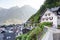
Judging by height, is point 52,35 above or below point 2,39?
above

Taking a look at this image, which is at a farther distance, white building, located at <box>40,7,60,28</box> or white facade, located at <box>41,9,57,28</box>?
white facade, located at <box>41,9,57,28</box>

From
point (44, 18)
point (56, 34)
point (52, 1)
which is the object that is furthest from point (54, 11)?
point (56, 34)

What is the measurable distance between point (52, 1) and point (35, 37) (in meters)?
17.7

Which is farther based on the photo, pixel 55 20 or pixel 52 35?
pixel 55 20

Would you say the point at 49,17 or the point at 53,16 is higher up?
the point at 53,16

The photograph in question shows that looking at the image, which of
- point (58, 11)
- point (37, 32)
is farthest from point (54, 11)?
point (37, 32)

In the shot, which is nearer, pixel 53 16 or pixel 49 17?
pixel 53 16

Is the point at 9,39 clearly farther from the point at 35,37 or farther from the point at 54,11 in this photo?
the point at 35,37

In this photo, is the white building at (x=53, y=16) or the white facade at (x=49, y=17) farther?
the white facade at (x=49, y=17)

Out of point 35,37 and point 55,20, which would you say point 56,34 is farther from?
point 55,20

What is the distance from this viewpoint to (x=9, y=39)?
32500mm

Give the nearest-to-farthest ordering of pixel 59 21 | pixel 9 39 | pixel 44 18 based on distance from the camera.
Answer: pixel 59 21
pixel 44 18
pixel 9 39

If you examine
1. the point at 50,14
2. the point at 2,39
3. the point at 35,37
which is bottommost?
the point at 2,39

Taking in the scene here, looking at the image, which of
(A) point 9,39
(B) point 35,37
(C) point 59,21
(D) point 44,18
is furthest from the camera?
(A) point 9,39
